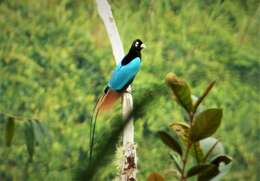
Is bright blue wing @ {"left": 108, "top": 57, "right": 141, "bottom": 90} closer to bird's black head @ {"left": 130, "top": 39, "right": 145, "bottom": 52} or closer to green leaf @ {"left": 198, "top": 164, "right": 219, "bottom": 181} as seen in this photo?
bird's black head @ {"left": 130, "top": 39, "right": 145, "bottom": 52}

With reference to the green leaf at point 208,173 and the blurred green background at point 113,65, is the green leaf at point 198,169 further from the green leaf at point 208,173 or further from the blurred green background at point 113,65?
the blurred green background at point 113,65

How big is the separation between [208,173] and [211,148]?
1.5 inches

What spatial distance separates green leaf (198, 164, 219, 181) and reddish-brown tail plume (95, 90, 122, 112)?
1.62 m

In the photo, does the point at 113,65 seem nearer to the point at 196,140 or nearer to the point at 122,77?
the point at 122,77

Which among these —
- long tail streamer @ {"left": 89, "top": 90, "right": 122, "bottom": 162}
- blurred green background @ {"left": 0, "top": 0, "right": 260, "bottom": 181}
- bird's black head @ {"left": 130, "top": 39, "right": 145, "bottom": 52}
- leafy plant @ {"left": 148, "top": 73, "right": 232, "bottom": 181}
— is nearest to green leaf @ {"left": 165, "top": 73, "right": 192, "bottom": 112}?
leafy plant @ {"left": 148, "top": 73, "right": 232, "bottom": 181}

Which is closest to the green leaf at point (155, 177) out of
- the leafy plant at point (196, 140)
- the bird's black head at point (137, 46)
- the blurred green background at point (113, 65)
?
the leafy plant at point (196, 140)

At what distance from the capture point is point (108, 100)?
6.69ft

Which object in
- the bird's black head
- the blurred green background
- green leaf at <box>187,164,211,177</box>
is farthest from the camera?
the blurred green background

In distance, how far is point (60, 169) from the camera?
2.33 meters

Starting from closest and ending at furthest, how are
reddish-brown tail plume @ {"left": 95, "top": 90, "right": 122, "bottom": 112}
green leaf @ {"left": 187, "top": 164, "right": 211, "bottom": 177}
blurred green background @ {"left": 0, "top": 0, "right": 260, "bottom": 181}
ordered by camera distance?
green leaf @ {"left": 187, "top": 164, "right": 211, "bottom": 177} → reddish-brown tail plume @ {"left": 95, "top": 90, "right": 122, "bottom": 112} → blurred green background @ {"left": 0, "top": 0, "right": 260, "bottom": 181}

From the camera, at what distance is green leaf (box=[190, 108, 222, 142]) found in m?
0.32

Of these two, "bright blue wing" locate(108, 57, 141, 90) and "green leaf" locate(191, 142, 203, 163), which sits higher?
"bright blue wing" locate(108, 57, 141, 90)

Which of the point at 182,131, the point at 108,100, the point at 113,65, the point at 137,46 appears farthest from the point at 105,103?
the point at 182,131

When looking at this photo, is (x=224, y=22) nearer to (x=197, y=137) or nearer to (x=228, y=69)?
(x=228, y=69)
